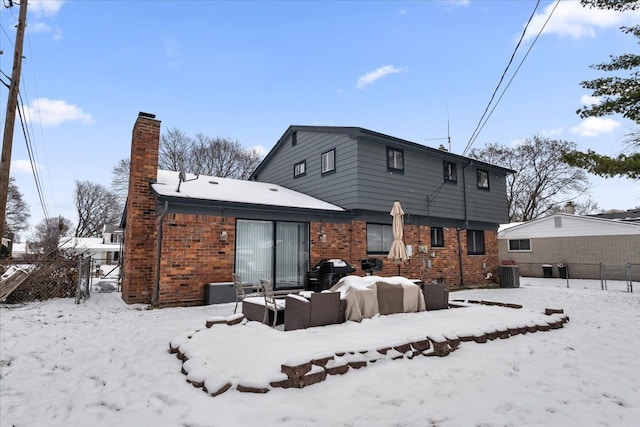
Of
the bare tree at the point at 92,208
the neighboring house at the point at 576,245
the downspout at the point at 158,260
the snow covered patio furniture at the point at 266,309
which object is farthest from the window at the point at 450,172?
the bare tree at the point at 92,208

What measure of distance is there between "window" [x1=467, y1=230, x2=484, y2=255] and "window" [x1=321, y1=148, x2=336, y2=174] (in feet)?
24.1

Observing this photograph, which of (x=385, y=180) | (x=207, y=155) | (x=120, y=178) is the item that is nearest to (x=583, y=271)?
(x=385, y=180)

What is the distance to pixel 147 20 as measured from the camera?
11.2 m

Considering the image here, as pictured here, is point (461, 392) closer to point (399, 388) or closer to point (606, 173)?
point (399, 388)

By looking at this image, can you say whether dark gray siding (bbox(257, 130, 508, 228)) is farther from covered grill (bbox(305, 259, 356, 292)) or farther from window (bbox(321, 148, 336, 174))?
covered grill (bbox(305, 259, 356, 292))

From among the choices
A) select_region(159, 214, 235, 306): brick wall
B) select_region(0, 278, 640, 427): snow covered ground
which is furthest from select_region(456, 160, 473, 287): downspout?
select_region(159, 214, 235, 306): brick wall

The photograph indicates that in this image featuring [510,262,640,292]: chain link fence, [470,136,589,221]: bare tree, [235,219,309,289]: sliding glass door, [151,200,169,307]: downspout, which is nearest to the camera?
[151,200,169,307]: downspout

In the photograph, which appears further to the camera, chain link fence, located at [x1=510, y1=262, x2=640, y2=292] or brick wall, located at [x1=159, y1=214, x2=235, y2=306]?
chain link fence, located at [x1=510, y1=262, x2=640, y2=292]

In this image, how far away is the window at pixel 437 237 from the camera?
14.2 meters

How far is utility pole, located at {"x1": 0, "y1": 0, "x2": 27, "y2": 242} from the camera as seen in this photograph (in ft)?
27.1

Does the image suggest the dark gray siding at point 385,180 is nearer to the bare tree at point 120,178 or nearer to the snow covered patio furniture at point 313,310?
the snow covered patio furniture at point 313,310

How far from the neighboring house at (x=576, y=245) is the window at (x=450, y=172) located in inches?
310

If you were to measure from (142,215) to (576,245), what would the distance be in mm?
22221

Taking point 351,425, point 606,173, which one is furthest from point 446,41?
point 351,425
